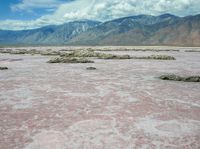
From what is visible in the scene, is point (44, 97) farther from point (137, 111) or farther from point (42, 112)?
point (137, 111)

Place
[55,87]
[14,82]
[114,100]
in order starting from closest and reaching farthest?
1. [114,100]
2. [55,87]
3. [14,82]

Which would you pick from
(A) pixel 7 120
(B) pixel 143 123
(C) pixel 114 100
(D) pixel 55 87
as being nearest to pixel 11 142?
Answer: (A) pixel 7 120

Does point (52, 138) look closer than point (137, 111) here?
Yes

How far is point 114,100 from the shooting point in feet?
39.1

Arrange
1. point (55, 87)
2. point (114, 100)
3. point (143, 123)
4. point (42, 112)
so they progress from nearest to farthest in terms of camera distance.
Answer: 1. point (143, 123)
2. point (42, 112)
3. point (114, 100)
4. point (55, 87)

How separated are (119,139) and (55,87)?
7.94m

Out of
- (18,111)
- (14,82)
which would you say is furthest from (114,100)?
(14,82)

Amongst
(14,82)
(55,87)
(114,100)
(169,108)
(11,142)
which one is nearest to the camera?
(11,142)

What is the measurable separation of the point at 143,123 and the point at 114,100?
122 inches

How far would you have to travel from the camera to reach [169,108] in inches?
423

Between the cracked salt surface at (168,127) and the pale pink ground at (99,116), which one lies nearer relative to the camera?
the pale pink ground at (99,116)

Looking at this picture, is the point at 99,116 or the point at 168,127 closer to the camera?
the point at 168,127

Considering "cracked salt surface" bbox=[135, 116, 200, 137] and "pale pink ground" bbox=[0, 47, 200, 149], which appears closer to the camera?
"pale pink ground" bbox=[0, 47, 200, 149]

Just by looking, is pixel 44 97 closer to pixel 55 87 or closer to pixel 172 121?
pixel 55 87
